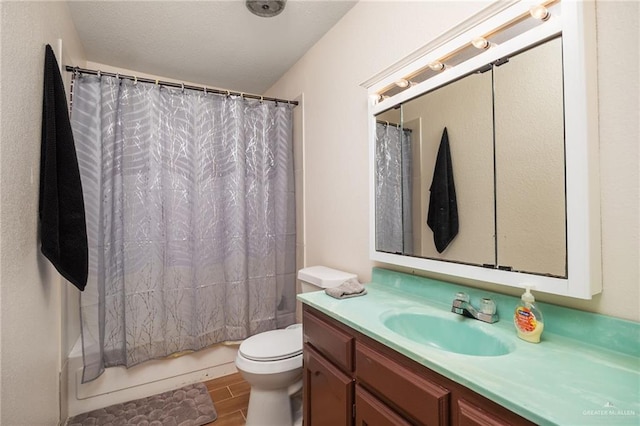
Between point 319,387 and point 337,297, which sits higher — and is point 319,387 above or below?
below

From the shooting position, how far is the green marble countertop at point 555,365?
0.62m

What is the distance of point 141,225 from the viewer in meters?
2.07

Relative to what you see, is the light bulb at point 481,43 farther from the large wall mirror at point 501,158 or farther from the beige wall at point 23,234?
the beige wall at point 23,234

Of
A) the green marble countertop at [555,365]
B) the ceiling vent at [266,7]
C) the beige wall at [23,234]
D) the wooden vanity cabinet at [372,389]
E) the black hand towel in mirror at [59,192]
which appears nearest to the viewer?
the green marble countertop at [555,365]

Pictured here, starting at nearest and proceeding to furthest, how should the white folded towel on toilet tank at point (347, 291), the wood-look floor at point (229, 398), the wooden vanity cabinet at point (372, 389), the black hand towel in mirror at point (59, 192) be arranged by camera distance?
the wooden vanity cabinet at point (372, 389) → the black hand towel in mirror at point (59, 192) → the white folded towel on toilet tank at point (347, 291) → the wood-look floor at point (229, 398)

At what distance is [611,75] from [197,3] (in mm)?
2020

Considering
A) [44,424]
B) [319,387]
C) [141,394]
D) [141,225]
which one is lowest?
[141,394]

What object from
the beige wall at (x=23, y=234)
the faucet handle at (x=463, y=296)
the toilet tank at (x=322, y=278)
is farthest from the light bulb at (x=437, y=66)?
the beige wall at (x=23, y=234)

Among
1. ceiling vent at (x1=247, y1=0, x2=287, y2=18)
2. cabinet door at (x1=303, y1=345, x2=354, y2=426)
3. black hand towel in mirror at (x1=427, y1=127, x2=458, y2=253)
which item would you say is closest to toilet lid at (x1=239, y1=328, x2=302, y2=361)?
cabinet door at (x1=303, y1=345, x2=354, y2=426)

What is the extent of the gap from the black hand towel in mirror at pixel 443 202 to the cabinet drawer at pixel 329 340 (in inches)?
22.0

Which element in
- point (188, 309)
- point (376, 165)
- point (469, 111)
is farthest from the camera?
point (188, 309)

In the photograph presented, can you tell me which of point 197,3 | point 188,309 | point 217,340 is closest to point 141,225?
point 188,309

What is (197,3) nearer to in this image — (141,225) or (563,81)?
(141,225)

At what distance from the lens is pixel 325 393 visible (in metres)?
1.29
